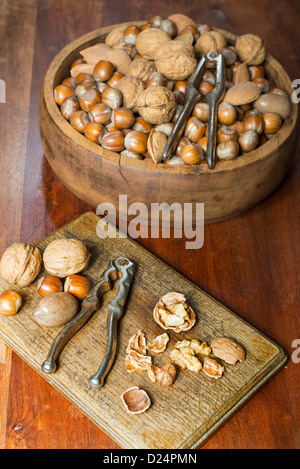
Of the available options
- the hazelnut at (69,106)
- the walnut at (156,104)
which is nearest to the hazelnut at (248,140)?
the walnut at (156,104)

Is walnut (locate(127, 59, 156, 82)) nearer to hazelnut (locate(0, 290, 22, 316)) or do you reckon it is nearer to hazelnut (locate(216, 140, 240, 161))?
hazelnut (locate(216, 140, 240, 161))

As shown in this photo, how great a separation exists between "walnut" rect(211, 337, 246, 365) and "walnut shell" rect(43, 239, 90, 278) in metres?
0.30

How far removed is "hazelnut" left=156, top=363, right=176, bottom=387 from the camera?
98 cm

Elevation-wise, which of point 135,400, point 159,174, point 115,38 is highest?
point 115,38

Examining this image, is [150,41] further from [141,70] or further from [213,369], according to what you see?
[213,369]

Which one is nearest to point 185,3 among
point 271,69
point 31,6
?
point 31,6

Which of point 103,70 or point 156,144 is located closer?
point 156,144

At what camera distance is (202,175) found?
3.70ft

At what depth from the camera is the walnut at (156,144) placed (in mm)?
1147

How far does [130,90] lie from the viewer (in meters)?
1.25

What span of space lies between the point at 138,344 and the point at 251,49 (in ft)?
2.45

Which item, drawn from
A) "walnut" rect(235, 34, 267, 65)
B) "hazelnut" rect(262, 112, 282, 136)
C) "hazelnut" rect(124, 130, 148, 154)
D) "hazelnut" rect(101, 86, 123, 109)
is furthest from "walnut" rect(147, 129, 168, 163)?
"walnut" rect(235, 34, 267, 65)

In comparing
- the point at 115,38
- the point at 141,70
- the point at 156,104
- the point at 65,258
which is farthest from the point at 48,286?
the point at 115,38

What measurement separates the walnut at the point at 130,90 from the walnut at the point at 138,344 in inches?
19.7
